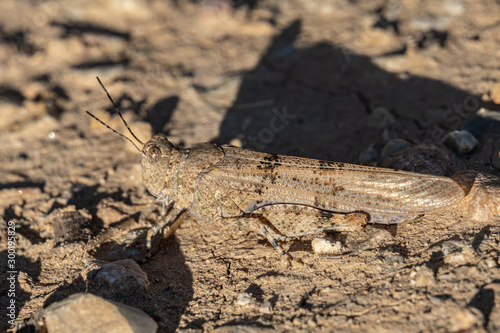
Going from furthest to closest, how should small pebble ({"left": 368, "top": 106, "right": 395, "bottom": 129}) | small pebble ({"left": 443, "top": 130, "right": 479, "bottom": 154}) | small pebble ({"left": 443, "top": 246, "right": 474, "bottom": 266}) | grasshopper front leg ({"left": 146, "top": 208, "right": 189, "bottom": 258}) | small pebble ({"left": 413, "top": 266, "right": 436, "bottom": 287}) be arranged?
small pebble ({"left": 368, "top": 106, "right": 395, "bottom": 129}) < small pebble ({"left": 443, "top": 130, "right": 479, "bottom": 154}) < grasshopper front leg ({"left": 146, "top": 208, "right": 189, "bottom": 258}) < small pebble ({"left": 443, "top": 246, "right": 474, "bottom": 266}) < small pebble ({"left": 413, "top": 266, "right": 436, "bottom": 287})

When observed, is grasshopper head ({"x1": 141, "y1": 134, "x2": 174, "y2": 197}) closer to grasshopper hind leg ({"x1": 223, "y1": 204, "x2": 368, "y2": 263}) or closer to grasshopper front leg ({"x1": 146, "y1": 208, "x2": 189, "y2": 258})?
grasshopper front leg ({"x1": 146, "y1": 208, "x2": 189, "y2": 258})

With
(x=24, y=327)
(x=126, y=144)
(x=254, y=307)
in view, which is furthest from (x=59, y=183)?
(x=254, y=307)

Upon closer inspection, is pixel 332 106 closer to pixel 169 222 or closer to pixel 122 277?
pixel 169 222

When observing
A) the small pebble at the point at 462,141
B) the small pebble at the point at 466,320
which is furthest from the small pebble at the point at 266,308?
the small pebble at the point at 462,141

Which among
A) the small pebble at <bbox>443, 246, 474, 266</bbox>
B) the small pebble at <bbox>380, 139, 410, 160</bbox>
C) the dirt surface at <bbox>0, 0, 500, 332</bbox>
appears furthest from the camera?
the small pebble at <bbox>380, 139, 410, 160</bbox>

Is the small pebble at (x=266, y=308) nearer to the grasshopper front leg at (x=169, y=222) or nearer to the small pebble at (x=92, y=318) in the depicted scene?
the small pebble at (x=92, y=318)

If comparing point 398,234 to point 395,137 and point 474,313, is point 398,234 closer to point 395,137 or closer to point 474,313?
point 474,313

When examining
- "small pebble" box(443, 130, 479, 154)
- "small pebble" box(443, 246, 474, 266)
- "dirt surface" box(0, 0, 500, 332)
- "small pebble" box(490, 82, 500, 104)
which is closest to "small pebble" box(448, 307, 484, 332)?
"dirt surface" box(0, 0, 500, 332)
